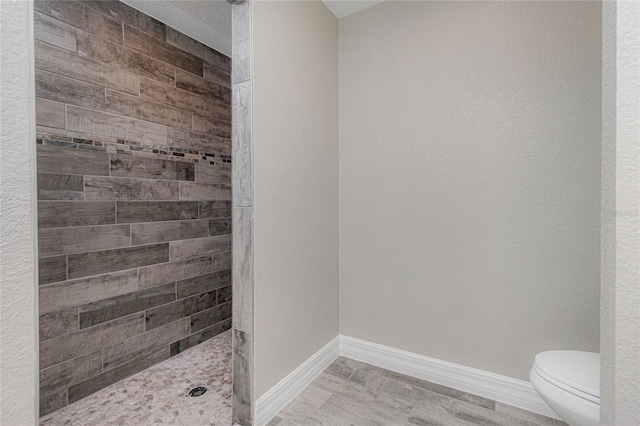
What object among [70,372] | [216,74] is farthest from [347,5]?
[70,372]

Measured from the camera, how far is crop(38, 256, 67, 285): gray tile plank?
177 centimetres

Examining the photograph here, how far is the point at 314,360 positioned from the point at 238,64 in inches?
75.3

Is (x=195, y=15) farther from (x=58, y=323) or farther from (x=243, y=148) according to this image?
(x=58, y=323)

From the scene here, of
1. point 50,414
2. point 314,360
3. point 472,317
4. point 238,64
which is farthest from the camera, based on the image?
point 314,360

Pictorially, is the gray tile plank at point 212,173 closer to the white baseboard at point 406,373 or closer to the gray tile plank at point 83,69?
the gray tile plank at point 83,69

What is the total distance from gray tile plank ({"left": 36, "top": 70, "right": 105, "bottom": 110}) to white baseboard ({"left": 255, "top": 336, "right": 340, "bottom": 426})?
210 cm

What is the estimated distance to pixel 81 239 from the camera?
1.94m

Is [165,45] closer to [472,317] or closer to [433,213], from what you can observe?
[433,213]

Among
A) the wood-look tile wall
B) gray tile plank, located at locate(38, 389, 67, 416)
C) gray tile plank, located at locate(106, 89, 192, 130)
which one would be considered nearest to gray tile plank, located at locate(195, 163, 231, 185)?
the wood-look tile wall

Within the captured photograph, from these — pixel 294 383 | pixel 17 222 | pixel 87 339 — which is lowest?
pixel 294 383

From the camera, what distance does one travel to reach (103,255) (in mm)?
2055

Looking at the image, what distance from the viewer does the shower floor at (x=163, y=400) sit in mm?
1740

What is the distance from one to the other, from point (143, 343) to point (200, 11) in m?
2.50

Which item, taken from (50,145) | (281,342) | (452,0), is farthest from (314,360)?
(452,0)
